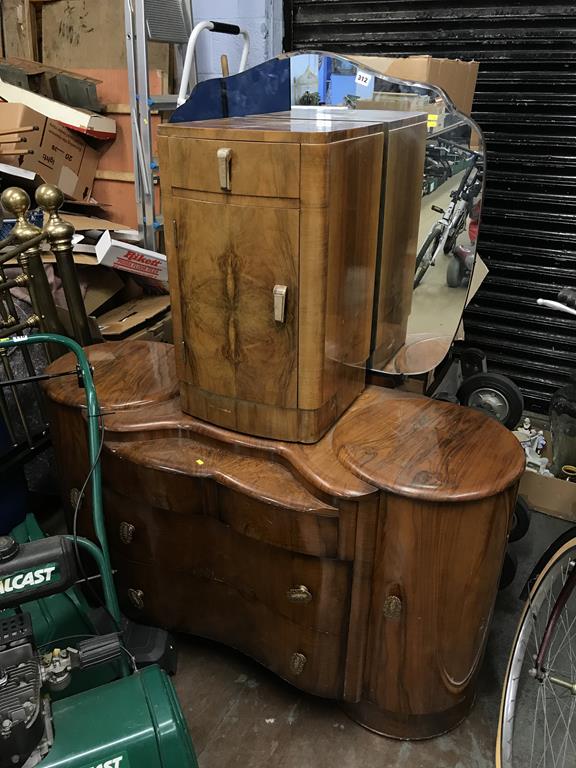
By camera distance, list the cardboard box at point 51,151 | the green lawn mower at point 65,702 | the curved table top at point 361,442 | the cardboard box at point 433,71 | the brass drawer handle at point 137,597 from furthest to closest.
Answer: the cardboard box at point 51,151 < the cardboard box at point 433,71 < the brass drawer handle at point 137,597 < the curved table top at point 361,442 < the green lawn mower at point 65,702

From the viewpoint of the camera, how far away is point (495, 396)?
2695 mm

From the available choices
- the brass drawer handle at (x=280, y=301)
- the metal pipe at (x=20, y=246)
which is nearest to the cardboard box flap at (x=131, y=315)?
the metal pipe at (x=20, y=246)

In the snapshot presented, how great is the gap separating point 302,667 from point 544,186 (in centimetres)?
244

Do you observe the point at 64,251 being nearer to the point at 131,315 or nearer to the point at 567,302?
the point at 131,315

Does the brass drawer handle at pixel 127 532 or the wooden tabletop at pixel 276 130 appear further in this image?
the brass drawer handle at pixel 127 532

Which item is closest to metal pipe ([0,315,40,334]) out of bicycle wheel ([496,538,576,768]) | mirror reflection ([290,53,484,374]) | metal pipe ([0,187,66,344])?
metal pipe ([0,187,66,344])

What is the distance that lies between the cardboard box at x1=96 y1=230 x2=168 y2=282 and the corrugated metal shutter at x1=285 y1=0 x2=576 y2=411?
1.36 meters

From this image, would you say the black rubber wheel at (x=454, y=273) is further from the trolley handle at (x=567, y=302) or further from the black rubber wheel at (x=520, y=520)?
the black rubber wheel at (x=520, y=520)

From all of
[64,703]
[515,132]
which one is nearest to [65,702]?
[64,703]

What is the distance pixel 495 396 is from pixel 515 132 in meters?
1.28

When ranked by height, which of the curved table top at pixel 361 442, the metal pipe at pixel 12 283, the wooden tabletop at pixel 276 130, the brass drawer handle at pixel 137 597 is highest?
the wooden tabletop at pixel 276 130

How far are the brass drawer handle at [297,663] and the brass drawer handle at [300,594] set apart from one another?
19 centimetres

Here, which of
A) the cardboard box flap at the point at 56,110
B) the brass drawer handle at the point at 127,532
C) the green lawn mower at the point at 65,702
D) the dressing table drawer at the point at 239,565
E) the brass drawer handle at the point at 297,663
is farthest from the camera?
the cardboard box flap at the point at 56,110

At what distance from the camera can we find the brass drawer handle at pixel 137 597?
1832 millimetres
